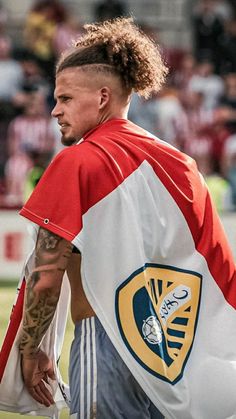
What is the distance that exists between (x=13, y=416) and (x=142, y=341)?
2.94 m

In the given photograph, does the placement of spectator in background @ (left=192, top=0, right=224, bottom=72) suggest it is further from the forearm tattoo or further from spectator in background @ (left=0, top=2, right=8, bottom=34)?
the forearm tattoo

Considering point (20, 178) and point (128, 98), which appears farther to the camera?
point (20, 178)

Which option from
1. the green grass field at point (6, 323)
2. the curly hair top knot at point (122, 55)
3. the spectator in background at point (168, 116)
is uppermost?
the spectator in background at point (168, 116)

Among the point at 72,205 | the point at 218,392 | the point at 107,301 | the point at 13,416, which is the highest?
the point at 72,205

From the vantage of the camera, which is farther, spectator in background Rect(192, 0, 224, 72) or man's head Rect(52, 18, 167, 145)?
spectator in background Rect(192, 0, 224, 72)

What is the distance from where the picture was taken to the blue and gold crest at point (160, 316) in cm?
479

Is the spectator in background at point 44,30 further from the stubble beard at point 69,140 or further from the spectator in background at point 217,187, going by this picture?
the stubble beard at point 69,140

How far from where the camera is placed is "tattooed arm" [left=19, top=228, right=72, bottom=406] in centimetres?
478

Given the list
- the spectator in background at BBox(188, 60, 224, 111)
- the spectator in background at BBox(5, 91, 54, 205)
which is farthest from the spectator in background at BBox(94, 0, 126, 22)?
the spectator in background at BBox(5, 91, 54, 205)

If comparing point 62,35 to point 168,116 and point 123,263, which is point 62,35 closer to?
point 168,116

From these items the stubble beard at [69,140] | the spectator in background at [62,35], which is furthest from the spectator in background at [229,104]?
the stubble beard at [69,140]

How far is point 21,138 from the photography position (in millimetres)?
18469

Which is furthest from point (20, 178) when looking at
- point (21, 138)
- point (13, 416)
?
point (13, 416)

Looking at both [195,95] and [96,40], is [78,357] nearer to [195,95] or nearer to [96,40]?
[96,40]
